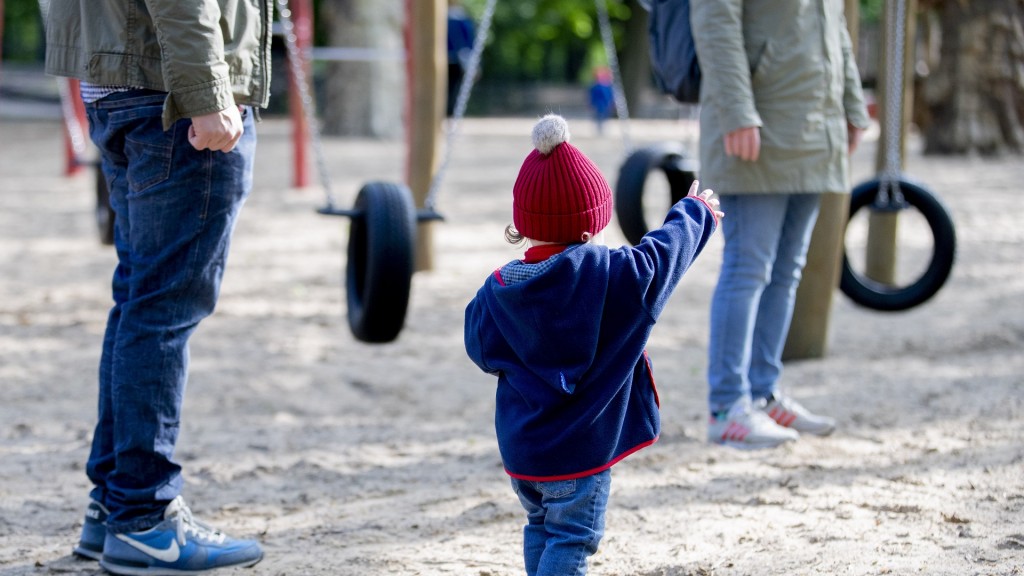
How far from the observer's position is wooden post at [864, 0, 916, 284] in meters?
5.06

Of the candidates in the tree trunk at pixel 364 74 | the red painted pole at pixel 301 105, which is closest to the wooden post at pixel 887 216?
the red painted pole at pixel 301 105

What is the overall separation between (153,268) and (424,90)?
143 inches

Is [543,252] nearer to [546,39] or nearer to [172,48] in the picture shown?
[172,48]

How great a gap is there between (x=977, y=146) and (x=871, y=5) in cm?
2384

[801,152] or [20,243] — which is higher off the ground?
[801,152]

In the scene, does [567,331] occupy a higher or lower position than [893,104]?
lower

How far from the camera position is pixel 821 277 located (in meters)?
4.51

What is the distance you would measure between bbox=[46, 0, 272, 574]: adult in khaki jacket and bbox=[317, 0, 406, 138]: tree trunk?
13731mm

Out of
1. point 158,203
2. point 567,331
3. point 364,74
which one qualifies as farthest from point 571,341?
point 364,74

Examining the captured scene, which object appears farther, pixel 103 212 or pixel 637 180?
pixel 103 212

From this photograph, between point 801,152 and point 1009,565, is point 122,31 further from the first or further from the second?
point 1009,565

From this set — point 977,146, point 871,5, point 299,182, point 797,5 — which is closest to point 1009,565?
point 797,5

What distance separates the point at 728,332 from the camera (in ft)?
11.5

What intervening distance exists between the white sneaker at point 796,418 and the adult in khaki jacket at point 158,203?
176 cm
